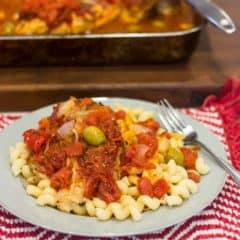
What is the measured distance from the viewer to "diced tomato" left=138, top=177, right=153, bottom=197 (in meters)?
0.94

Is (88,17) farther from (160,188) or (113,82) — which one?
(160,188)

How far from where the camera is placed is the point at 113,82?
1292mm

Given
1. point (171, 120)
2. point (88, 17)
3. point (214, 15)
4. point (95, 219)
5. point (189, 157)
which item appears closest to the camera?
point (95, 219)

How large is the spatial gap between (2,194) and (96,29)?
1.73ft

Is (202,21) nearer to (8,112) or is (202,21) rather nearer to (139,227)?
(8,112)

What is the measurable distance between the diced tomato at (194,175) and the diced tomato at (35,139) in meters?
0.21

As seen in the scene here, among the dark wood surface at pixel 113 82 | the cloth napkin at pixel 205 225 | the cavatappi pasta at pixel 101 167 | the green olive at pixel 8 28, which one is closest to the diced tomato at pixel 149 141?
the cavatappi pasta at pixel 101 167

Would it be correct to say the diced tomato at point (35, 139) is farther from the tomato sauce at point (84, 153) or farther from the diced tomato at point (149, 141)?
the diced tomato at point (149, 141)

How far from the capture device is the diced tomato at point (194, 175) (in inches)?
38.7

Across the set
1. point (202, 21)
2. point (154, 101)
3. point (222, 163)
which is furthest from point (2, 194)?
point (202, 21)

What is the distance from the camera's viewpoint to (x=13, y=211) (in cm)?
91

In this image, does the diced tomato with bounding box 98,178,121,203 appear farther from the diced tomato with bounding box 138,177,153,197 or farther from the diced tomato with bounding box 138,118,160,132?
the diced tomato with bounding box 138,118,160,132

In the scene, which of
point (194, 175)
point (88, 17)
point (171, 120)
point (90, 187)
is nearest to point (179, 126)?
point (171, 120)

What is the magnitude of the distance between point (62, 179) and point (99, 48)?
41 centimetres
